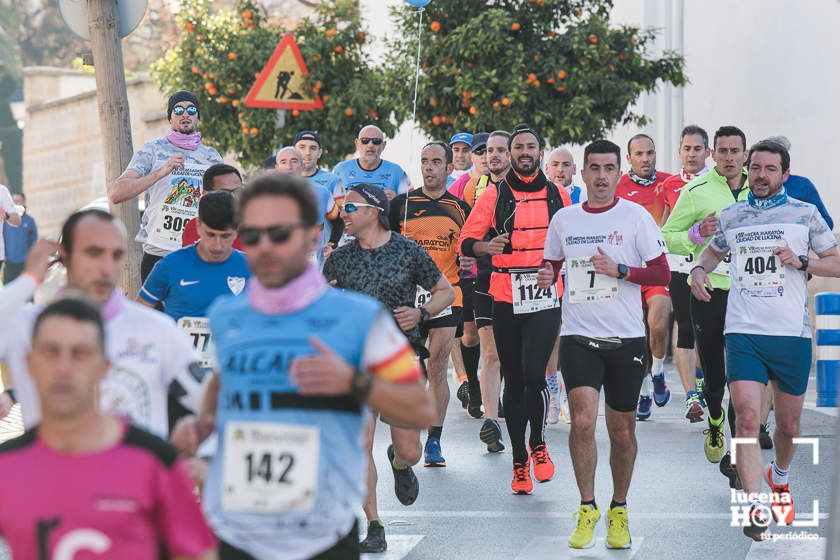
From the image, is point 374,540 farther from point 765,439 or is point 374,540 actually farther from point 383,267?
point 765,439

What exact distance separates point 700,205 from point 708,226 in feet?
3.22

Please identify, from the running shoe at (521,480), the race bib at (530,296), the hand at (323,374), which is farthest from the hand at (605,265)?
the hand at (323,374)

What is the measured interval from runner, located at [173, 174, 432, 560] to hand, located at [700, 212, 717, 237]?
6.17 meters

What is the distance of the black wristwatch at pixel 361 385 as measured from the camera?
4527 millimetres

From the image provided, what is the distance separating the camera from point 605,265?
8.95 metres

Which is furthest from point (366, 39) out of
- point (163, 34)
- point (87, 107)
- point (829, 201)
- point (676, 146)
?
point (163, 34)

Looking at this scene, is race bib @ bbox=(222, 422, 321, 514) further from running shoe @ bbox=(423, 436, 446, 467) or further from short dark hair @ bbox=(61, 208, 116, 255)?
running shoe @ bbox=(423, 436, 446, 467)

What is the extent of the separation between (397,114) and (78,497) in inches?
709

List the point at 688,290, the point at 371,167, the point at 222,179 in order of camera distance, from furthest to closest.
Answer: the point at 371,167 → the point at 688,290 → the point at 222,179

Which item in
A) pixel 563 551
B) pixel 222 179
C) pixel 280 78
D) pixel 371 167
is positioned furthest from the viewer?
pixel 280 78

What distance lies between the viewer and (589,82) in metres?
20.1

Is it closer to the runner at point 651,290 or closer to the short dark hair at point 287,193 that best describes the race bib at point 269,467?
the short dark hair at point 287,193

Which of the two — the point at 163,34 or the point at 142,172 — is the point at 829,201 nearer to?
the point at 142,172

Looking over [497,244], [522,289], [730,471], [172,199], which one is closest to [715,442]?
[730,471]
